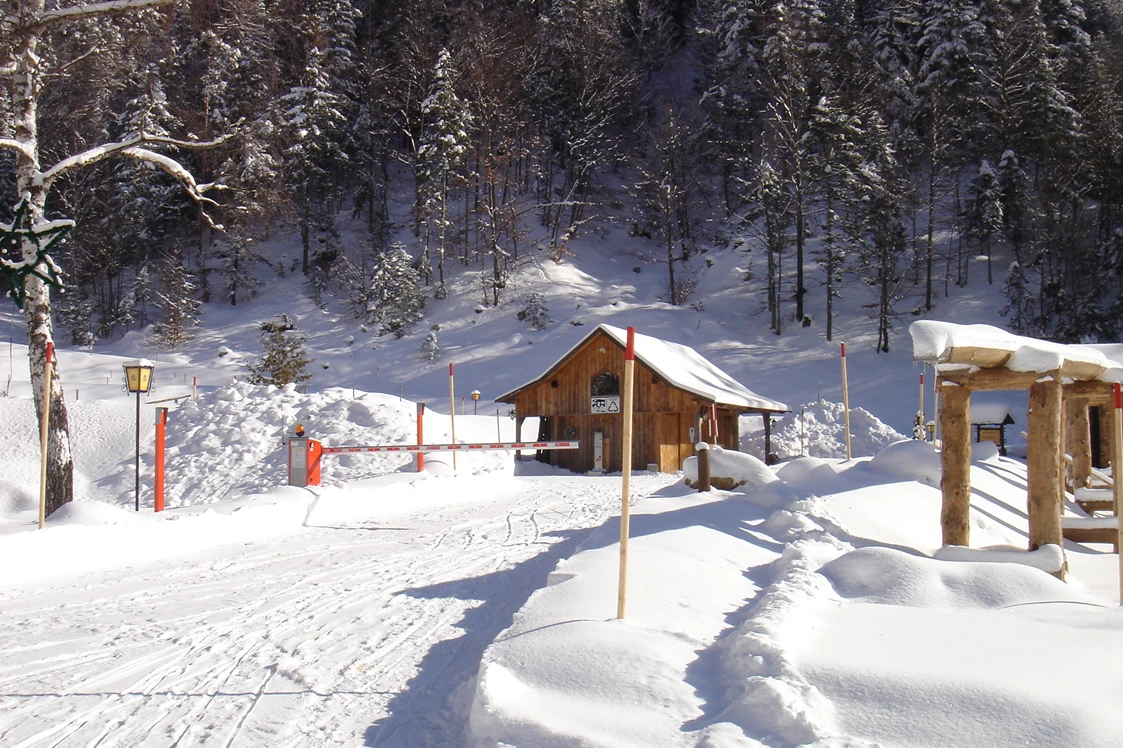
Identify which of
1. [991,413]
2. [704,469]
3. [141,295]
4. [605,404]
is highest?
[141,295]

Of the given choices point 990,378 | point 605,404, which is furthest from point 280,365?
point 990,378

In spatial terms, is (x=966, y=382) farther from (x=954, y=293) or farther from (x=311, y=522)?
(x=954, y=293)

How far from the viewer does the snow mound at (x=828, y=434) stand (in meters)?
28.6

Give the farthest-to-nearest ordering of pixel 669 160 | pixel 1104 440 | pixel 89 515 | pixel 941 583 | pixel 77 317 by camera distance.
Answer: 1. pixel 669 160
2. pixel 77 317
3. pixel 1104 440
4. pixel 89 515
5. pixel 941 583

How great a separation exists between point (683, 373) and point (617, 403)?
2399 mm

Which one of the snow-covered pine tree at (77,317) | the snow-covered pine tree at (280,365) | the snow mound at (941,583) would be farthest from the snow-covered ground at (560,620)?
the snow-covered pine tree at (77,317)

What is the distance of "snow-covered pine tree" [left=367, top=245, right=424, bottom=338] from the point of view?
41500 millimetres

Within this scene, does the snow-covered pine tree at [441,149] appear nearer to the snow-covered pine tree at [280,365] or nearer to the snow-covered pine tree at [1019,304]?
the snow-covered pine tree at [280,365]

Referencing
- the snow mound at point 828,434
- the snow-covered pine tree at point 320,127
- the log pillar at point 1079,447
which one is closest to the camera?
the log pillar at point 1079,447

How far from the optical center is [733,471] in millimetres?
14023

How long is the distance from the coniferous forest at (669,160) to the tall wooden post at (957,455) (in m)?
30.0

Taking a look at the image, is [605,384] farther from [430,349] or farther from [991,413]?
[430,349]

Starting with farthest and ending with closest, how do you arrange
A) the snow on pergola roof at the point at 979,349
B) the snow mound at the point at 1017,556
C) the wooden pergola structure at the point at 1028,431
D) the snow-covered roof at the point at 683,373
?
the snow-covered roof at the point at 683,373 → the wooden pergola structure at the point at 1028,431 → the snow mound at the point at 1017,556 → the snow on pergola roof at the point at 979,349

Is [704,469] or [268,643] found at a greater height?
[704,469]
